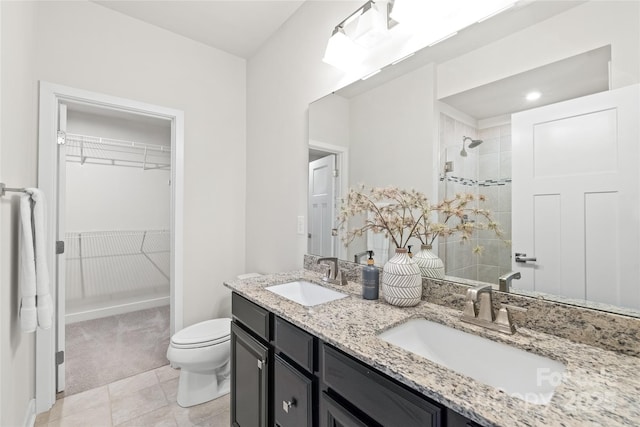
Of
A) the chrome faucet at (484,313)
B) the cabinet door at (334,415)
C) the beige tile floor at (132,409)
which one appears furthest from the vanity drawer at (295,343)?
the beige tile floor at (132,409)

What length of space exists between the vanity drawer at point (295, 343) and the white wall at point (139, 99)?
108 centimetres

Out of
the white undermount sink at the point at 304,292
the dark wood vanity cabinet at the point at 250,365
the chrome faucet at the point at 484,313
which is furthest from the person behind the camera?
the white undermount sink at the point at 304,292

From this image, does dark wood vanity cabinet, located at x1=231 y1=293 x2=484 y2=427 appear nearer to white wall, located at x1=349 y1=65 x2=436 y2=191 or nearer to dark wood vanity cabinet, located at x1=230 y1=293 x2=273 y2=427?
dark wood vanity cabinet, located at x1=230 y1=293 x2=273 y2=427

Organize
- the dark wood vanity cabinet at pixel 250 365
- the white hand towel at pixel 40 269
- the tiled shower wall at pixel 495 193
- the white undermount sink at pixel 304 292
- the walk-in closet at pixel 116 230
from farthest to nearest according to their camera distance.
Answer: the walk-in closet at pixel 116 230 < the white undermount sink at pixel 304 292 < the white hand towel at pixel 40 269 < the dark wood vanity cabinet at pixel 250 365 < the tiled shower wall at pixel 495 193

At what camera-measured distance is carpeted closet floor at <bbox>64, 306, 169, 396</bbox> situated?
2.15m

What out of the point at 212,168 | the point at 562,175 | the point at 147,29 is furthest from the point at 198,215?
the point at 562,175

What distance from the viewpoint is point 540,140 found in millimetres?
976

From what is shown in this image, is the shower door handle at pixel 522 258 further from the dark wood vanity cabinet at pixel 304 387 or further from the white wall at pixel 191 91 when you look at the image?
the white wall at pixel 191 91

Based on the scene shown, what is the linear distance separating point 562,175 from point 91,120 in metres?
4.13

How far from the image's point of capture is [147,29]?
2180mm

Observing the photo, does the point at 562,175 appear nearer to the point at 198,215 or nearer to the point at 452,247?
the point at 452,247

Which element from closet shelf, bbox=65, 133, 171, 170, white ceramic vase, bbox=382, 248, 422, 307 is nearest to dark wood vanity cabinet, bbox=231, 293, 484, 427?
white ceramic vase, bbox=382, 248, 422, 307

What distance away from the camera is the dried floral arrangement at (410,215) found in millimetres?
1144

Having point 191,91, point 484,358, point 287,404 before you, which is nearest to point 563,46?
point 484,358
